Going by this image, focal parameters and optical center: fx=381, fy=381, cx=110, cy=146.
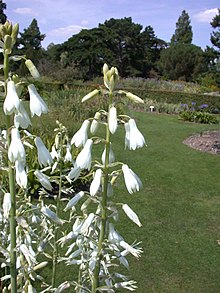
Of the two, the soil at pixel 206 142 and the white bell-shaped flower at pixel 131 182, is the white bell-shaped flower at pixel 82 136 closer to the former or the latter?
the white bell-shaped flower at pixel 131 182

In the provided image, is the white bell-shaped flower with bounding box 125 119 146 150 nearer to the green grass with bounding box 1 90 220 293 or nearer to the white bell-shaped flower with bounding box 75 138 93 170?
the white bell-shaped flower with bounding box 75 138 93 170

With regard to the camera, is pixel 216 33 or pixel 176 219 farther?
pixel 216 33

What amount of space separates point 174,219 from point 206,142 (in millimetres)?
5934

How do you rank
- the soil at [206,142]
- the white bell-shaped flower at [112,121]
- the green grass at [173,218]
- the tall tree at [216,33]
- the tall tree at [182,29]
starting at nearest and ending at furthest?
the white bell-shaped flower at [112,121]
the green grass at [173,218]
the soil at [206,142]
the tall tree at [216,33]
the tall tree at [182,29]

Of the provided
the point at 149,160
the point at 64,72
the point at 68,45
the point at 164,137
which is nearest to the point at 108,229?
the point at 149,160

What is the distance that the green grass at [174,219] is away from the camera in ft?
13.5

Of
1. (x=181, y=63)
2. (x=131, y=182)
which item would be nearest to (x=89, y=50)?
(x=181, y=63)

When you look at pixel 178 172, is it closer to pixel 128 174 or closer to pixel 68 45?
pixel 128 174

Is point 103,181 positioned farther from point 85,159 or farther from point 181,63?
point 181,63

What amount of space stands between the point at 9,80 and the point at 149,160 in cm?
795

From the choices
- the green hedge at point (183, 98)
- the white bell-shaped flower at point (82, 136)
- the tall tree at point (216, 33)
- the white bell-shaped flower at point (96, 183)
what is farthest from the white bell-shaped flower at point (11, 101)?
the tall tree at point (216, 33)

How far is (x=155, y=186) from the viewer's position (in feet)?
23.9

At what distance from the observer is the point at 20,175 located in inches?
56.7

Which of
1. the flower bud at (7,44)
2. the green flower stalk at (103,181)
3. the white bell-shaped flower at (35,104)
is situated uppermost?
the flower bud at (7,44)
